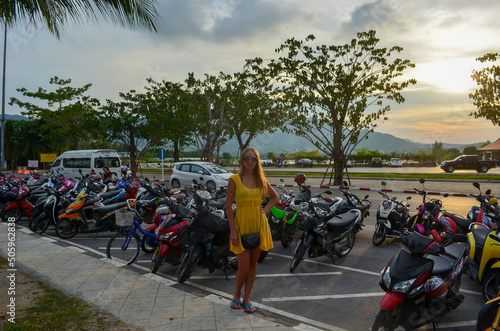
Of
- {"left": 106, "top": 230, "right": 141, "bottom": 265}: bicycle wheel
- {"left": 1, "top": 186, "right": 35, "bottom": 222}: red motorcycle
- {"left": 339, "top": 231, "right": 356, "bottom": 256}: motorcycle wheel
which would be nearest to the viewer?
{"left": 106, "top": 230, "right": 141, "bottom": 265}: bicycle wheel

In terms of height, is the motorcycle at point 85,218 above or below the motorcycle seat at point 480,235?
below

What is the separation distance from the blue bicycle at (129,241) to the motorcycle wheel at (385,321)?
3.95 metres

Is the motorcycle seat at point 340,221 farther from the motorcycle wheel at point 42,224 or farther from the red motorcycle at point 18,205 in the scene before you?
the red motorcycle at point 18,205

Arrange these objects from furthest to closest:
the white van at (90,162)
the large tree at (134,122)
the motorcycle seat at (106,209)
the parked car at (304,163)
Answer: the parked car at (304,163) → the large tree at (134,122) → the white van at (90,162) → the motorcycle seat at (106,209)

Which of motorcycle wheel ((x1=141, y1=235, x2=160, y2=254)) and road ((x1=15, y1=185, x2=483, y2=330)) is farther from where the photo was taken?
motorcycle wheel ((x1=141, y1=235, x2=160, y2=254))

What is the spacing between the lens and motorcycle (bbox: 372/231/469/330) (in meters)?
3.34

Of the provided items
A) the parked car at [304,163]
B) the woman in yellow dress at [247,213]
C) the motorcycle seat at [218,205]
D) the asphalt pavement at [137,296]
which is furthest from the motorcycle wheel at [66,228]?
the parked car at [304,163]

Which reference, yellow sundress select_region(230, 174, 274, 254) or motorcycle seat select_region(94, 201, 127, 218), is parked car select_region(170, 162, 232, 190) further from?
yellow sundress select_region(230, 174, 274, 254)

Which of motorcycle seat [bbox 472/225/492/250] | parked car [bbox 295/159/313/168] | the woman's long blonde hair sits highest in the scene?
the woman's long blonde hair

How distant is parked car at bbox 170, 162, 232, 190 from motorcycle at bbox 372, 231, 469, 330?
1398 centimetres

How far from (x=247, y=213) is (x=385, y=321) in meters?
1.64

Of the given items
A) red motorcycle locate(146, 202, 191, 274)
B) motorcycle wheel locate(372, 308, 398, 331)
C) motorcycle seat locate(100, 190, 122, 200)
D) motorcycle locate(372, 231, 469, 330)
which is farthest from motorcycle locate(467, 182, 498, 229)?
motorcycle seat locate(100, 190, 122, 200)

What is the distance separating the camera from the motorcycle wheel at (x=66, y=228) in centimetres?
800

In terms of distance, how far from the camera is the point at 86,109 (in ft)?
113
